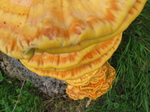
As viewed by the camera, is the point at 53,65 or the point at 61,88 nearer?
the point at 53,65

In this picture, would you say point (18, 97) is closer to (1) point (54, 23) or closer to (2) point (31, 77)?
(2) point (31, 77)

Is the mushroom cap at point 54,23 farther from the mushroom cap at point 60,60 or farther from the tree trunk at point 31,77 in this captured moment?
the tree trunk at point 31,77

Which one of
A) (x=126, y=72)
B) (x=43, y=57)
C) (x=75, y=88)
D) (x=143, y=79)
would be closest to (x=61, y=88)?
(x=75, y=88)

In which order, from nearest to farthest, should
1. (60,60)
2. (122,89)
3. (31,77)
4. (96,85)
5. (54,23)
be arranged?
(54,23) < (60,60) < (96,85) < (31,77) < (122,89)

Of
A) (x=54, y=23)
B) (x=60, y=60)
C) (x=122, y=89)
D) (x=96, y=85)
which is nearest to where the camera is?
(x=54, y=23)

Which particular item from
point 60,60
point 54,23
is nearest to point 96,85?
point 60,60

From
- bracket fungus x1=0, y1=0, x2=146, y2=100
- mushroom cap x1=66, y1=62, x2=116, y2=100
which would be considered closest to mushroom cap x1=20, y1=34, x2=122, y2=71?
bracket fungus x1=0, y1=0, x2=146, y2=100

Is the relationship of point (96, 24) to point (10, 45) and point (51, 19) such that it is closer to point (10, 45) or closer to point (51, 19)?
point (51, 19)

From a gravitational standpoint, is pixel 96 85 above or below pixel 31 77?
above
